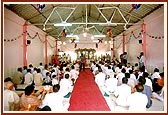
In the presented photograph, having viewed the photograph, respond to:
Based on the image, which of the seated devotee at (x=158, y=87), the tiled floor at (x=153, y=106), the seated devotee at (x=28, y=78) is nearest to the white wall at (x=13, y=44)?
the seated devotee at (x=28, y=78)

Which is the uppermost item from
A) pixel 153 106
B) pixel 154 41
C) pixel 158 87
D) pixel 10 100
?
pixel 154 41

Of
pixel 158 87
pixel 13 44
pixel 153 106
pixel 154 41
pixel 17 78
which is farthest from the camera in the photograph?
pixel 154 41

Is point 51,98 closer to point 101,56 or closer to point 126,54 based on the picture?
point 126,54

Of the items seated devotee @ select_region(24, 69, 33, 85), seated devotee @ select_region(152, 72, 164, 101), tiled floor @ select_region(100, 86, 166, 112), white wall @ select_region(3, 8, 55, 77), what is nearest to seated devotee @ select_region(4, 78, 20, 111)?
tiled floor @ select_region(100, 86, 166, 112)

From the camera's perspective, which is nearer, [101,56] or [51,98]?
[51,98]

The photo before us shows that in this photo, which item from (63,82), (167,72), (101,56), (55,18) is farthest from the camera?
(101,56)

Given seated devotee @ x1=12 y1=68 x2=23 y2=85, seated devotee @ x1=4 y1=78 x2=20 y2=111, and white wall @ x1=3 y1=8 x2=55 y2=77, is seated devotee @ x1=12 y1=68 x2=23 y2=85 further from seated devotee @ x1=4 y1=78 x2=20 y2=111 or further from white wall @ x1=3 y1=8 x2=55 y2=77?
seated devotee @ x1=4 y1=78 x2=20 y2=111

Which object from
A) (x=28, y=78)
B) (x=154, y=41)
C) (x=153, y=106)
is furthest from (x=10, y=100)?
(x=154, y=41)

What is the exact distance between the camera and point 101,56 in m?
23.3

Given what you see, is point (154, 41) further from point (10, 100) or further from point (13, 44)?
point (10, 100)

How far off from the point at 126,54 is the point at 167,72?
423 inches

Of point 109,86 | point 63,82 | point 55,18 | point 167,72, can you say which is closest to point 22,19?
point 55,18

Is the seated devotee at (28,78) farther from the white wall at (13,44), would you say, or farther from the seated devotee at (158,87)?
the seated devotee at (158,87)

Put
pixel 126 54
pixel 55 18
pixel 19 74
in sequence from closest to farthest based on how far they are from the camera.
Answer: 1. pixel 19 74
2. pixel 55 18
3. pixel 126 54
